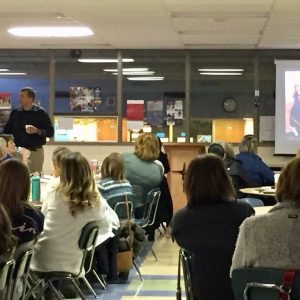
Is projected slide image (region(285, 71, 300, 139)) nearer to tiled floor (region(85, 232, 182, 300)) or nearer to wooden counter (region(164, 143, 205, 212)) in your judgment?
wooden counter (region(164, 143, 205, 212))

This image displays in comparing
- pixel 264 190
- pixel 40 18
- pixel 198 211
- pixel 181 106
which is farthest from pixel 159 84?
pixel 198 211

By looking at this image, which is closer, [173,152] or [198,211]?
[198,211]

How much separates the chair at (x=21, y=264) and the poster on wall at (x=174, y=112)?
7055 millimetres

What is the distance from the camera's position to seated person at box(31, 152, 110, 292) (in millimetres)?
4254

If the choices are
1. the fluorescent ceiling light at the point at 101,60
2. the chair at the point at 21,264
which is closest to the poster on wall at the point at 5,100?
the fluorescent ceiling light at the point at 101,60

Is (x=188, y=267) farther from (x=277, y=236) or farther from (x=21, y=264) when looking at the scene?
(x=21, y=264)

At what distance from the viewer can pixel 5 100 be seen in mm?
10859

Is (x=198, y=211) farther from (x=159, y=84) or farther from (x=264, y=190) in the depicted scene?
(x=159, y=84)

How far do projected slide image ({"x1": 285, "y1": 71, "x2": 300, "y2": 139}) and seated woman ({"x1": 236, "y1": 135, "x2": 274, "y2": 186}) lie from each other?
2958 millimetres

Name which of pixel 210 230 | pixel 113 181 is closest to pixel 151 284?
pixel 113 181

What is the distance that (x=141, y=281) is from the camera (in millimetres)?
5785

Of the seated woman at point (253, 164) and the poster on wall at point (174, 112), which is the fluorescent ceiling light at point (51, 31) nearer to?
the poster on wall at point (174, 112)

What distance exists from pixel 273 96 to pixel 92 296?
600 centimetres

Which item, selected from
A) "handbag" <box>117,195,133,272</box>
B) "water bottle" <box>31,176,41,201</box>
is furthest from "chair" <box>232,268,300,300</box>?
"handbag" <box>117,195,133,272</box>
